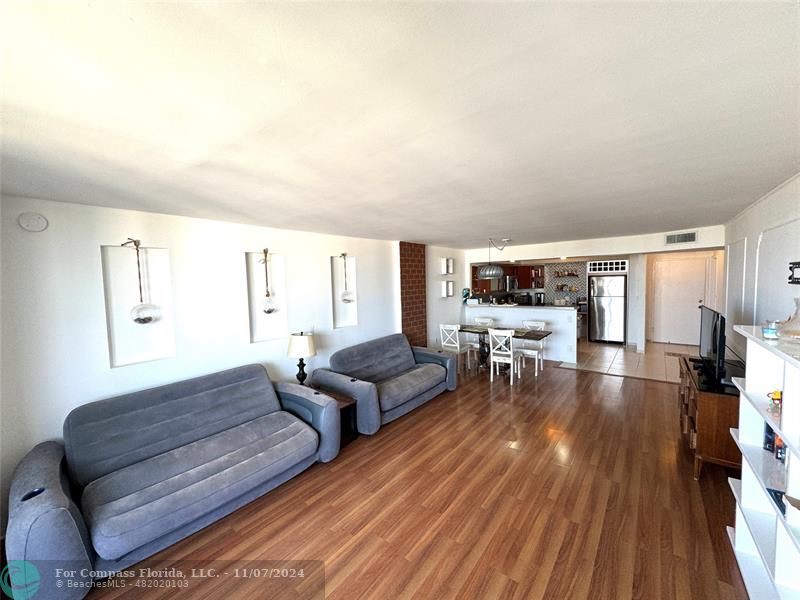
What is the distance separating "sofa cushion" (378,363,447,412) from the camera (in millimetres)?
3363

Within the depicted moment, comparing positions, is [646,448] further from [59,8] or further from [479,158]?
[59,8]

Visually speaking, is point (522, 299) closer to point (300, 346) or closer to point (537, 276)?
point (537, 276)

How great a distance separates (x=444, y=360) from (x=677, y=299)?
235 inches

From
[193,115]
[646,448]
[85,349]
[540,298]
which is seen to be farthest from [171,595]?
[540,298]

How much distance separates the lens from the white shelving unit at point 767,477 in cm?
118

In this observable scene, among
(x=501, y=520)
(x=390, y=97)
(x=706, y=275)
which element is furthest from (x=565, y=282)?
(x=390, y=97)

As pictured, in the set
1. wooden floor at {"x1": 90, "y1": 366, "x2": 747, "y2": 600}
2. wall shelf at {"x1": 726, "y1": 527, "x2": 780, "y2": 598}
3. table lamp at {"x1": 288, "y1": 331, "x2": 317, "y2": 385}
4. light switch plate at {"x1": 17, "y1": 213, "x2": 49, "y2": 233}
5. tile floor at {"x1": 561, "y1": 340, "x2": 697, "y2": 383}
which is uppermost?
light switch plate at {"x1": 17, "y1": 213, "x2": 49, "y2": 233}

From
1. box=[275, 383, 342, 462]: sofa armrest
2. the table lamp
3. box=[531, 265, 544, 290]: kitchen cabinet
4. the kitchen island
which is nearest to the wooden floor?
box=[275, 383, 342, 462]: sofa armrest

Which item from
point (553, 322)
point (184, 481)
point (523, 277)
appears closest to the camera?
point (184, 481)

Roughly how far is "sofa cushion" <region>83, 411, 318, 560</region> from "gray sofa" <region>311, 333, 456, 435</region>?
694 millimetres

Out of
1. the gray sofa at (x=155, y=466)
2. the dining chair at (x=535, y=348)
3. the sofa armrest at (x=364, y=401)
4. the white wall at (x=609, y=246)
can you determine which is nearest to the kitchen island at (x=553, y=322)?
the dining chair at (x=535, y=348)

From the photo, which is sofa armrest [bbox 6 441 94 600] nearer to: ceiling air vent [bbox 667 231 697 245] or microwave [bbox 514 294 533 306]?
ceiling air vent [bbox 667 231 697 245]

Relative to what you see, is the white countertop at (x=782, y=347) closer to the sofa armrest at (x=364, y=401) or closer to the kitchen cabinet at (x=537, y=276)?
the sofa armrest at (x=364, y=401)

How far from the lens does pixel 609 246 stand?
4859 mm
